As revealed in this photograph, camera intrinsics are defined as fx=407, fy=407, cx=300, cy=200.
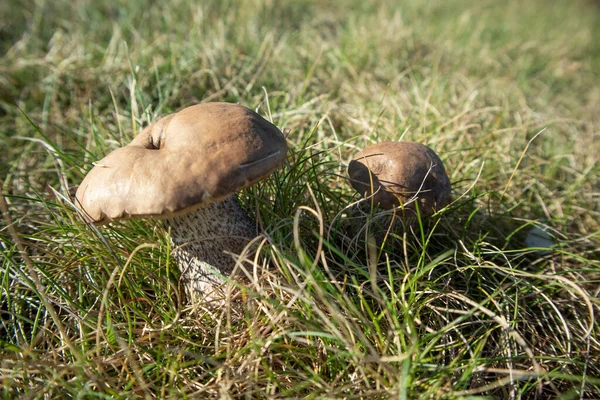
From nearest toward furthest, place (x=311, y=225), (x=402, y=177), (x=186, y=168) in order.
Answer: (x=186, y=168) → (x=402, y=177) → (x=311, y=225)

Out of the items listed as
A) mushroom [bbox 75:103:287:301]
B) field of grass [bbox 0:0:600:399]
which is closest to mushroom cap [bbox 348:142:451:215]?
field of grass [bbox 0:0:600:399]

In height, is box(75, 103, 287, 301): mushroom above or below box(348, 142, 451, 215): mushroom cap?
above

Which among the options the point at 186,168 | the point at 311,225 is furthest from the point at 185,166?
the point at 311,225

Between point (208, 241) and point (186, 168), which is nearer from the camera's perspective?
point (186, 168)

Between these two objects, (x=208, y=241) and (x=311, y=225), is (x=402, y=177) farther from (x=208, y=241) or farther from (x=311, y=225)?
(x=208, y=241)

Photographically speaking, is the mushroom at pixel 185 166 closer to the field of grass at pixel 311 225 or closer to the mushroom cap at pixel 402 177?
the field of grass at pixel 311 225

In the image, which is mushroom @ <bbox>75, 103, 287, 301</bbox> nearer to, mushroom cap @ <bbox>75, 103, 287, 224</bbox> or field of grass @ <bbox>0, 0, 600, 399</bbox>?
mushroom cap @ <bbox>75, 103, 287, 224</bbox>

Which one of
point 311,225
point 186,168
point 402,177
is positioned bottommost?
point 311,225

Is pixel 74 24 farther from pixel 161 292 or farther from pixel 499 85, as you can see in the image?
pixel 499 85

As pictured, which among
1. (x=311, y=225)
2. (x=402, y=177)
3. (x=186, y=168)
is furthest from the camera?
(x=311, y=225)
